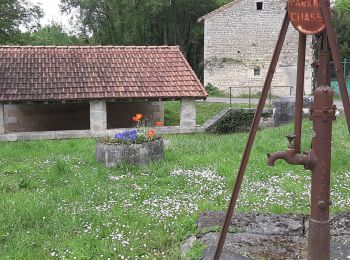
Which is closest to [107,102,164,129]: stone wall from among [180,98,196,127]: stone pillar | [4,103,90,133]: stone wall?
[4,103,90,133]: stone wall

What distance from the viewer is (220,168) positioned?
25.1 ft

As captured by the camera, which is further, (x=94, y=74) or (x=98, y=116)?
(x=94, y=74)

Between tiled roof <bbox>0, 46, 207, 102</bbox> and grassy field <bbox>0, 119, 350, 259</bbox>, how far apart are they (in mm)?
4506

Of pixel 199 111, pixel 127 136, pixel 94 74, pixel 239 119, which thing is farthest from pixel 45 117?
pixel 127 136

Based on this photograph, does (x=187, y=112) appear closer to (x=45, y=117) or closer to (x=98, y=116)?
(x=98, y=116)

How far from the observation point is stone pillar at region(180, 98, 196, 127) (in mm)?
14695

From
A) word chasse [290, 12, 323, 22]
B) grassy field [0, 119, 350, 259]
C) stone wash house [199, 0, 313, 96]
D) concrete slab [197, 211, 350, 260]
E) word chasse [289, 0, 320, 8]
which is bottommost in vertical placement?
grassy field [0, 119, 350, 259]

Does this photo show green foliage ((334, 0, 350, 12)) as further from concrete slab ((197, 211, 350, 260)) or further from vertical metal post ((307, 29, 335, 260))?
vertical metal post ((307, 29, 335, 260))

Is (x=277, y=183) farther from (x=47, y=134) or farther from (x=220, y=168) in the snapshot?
(x=47, y=134)

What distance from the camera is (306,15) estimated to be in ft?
8.43

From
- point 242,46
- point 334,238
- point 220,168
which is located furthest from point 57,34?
point 334,238

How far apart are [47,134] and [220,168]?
762 cm

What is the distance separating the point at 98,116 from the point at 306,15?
12.0m

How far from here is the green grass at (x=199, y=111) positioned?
18.1 metres
